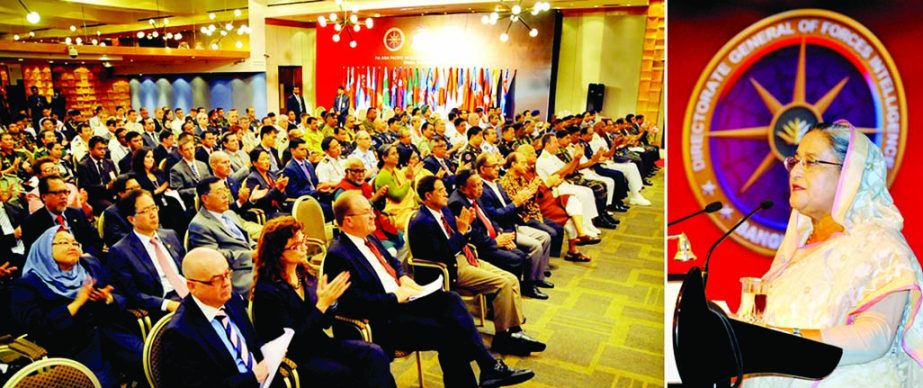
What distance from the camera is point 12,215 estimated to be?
434 centimetres

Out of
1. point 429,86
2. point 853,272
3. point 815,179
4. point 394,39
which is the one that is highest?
point 394,39

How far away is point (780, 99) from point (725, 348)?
3.42ft

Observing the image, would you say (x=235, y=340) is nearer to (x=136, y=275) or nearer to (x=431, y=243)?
(x=136, y=275)

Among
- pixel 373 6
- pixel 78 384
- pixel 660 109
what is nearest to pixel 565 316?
pixel 78 384

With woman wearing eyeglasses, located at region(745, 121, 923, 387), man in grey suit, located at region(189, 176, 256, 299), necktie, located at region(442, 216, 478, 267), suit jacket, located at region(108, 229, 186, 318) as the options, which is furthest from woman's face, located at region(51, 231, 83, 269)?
woman wearing eyeglasses, located at region(745, 121, 923, 387)

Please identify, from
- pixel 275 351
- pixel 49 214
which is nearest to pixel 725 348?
pixel 275 351

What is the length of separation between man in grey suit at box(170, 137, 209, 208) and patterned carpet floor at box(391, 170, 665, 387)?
3.11 meters

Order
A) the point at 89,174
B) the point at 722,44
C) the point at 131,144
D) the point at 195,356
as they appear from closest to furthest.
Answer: the point at 722,44, the point at 195,356, the point at 89,174, the point at 131,144

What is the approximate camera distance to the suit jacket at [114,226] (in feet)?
12.5

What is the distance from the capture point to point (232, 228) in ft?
12.4

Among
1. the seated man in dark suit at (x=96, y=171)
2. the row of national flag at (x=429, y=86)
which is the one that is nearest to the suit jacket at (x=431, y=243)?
the seated man in dark suit at (x=96, y=171)

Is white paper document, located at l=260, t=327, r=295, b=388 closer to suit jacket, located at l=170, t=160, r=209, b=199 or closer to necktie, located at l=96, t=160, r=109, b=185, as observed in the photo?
suit jacket, located at l=170, t=160, r=209, b=199

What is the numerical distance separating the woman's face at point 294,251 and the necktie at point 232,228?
1366 mm

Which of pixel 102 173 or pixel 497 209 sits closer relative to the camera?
pixel 497 209
